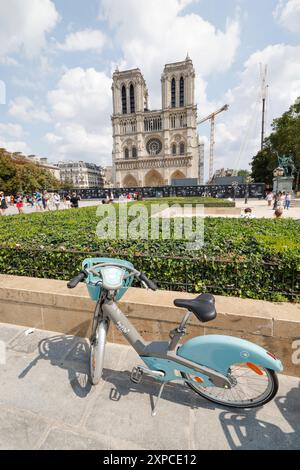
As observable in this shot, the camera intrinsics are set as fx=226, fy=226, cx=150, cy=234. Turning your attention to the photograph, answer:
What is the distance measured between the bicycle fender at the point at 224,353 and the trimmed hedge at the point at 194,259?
876mm

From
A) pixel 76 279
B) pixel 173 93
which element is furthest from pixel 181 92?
pixel 76 279

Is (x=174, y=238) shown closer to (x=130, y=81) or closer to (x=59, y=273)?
(x=59, y=273)

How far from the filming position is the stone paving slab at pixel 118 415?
1.79 meters

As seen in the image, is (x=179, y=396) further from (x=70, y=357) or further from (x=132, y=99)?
(x=132, y=99)

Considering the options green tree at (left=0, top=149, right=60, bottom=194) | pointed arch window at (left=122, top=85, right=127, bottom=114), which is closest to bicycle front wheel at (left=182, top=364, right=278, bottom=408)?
green tree at (left=0, top=149, right=60, bottom=194)

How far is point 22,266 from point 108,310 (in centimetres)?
216

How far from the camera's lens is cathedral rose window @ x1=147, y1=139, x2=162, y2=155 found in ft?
251

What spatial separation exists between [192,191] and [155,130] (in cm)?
4369

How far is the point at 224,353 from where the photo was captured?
1943 mm

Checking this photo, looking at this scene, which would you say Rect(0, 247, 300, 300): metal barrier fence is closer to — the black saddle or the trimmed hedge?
the trimmed hedge

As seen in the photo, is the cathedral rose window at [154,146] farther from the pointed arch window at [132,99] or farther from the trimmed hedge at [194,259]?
the trimmed hedge at [194,259]

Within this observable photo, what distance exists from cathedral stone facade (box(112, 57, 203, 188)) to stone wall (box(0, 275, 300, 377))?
72584mm

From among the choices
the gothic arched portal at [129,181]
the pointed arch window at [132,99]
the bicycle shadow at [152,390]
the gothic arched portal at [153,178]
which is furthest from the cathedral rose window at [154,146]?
the bicycle shadow at [152,390]
